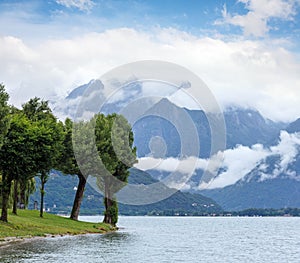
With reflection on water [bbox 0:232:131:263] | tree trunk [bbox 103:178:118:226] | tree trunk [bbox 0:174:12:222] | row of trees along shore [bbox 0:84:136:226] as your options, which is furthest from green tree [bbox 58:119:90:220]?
reflection on water [bbox 0:232:131:263]

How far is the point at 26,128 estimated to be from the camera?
80.6 meters

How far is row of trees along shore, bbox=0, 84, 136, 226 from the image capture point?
7831 cm

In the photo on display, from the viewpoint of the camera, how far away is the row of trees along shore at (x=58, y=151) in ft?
257

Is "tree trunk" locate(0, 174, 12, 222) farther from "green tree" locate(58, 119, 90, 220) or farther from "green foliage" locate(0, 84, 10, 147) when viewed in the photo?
"green tree" locate(58, 119, 90, 220)

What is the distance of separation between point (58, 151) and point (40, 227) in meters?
10.9

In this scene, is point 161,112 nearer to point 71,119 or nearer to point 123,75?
point 71,119

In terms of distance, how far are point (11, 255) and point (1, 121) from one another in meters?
22.2

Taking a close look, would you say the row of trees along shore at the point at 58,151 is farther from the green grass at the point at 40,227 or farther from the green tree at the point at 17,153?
the green grass at the point at 40,227

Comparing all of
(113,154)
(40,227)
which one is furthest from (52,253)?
(113,154)

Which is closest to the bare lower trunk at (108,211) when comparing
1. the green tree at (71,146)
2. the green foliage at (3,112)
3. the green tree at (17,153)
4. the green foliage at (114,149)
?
the green foliage at (114,149)

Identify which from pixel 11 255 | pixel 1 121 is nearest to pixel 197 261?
pixel 11 255

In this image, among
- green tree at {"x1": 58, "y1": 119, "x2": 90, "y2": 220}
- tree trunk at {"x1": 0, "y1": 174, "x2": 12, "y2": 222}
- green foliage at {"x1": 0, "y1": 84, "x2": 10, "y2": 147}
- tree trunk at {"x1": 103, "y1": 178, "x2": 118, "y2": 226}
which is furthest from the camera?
tree trunk at {"x1": 103, "y1": 178, "x2": 118, "y2": 226}

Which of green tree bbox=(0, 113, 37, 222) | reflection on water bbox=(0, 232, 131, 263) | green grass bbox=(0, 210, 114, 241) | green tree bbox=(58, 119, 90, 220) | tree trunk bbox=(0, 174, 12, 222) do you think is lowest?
reflection on water bbox=(0, 232, 131, 263)

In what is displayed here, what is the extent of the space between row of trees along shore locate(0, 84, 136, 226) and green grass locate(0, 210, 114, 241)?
2.92 meters
